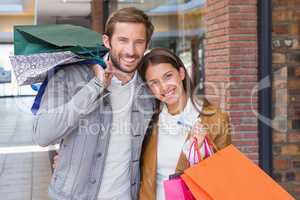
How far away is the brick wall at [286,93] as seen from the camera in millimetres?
4926

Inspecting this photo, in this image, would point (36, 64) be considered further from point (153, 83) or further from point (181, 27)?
point (181, 27)

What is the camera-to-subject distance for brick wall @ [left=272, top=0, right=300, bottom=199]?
4.93 meters

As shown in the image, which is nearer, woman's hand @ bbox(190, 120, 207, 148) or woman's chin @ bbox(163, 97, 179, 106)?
woman's hand @ bbox(190, 120, 207, 148)

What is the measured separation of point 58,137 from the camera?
6.34ft

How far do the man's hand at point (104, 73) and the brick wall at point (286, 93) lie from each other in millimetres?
3274

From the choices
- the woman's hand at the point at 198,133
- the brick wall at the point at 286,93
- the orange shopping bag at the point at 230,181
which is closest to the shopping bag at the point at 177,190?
the orange shopping bag at the point at 230,181

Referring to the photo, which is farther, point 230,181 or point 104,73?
point 104,73

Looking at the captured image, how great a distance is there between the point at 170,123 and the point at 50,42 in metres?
0.64

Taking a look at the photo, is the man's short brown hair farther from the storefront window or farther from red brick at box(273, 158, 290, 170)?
the storefront window

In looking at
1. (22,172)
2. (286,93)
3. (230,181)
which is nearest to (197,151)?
(230,181)

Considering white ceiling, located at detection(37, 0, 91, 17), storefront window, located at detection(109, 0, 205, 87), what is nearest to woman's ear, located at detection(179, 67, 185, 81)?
storefront window, located at detection(109, 0, 205, 87)

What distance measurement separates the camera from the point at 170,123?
7.16 feet

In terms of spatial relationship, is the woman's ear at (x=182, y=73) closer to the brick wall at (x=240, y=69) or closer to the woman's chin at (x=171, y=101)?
the woman's chin at (x=171, y=101)

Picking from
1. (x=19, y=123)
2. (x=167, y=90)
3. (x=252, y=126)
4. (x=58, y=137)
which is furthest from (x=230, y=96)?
(x=19, y=123)
